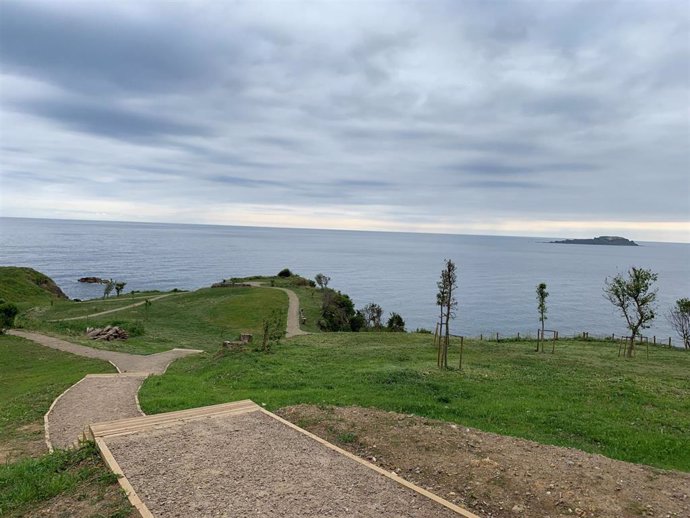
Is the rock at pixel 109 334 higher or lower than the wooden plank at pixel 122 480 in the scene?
lower

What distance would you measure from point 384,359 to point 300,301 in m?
37.9

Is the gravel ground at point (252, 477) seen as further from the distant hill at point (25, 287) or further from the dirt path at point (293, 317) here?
the distant hill at point (25, 287)

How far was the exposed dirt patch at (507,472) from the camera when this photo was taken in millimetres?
7309

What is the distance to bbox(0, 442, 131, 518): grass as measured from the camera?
704 centimetres

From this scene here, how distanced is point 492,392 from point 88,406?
1271 centimetres

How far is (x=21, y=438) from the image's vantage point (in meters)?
11.7

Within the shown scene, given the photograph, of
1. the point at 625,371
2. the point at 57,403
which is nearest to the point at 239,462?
the point at 57,403

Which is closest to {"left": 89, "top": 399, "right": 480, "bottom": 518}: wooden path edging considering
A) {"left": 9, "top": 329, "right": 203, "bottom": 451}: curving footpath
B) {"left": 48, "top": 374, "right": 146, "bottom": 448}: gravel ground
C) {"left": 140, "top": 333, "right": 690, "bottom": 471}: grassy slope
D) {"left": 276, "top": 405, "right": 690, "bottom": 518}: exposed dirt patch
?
{"left": 276, "top": 405, "right": 690, "bottom": 518}: exposed dirt patch

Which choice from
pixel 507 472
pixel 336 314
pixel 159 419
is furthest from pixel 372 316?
pixel 507 472

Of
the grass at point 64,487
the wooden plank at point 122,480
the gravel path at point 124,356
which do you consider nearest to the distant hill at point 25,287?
the gravel path at point 124,356

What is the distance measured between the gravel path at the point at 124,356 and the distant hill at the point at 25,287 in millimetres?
33796

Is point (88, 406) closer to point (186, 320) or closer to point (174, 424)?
point (174, 424)

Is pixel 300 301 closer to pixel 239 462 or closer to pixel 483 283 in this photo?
pixel 239 462

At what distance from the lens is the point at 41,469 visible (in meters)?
8.58
